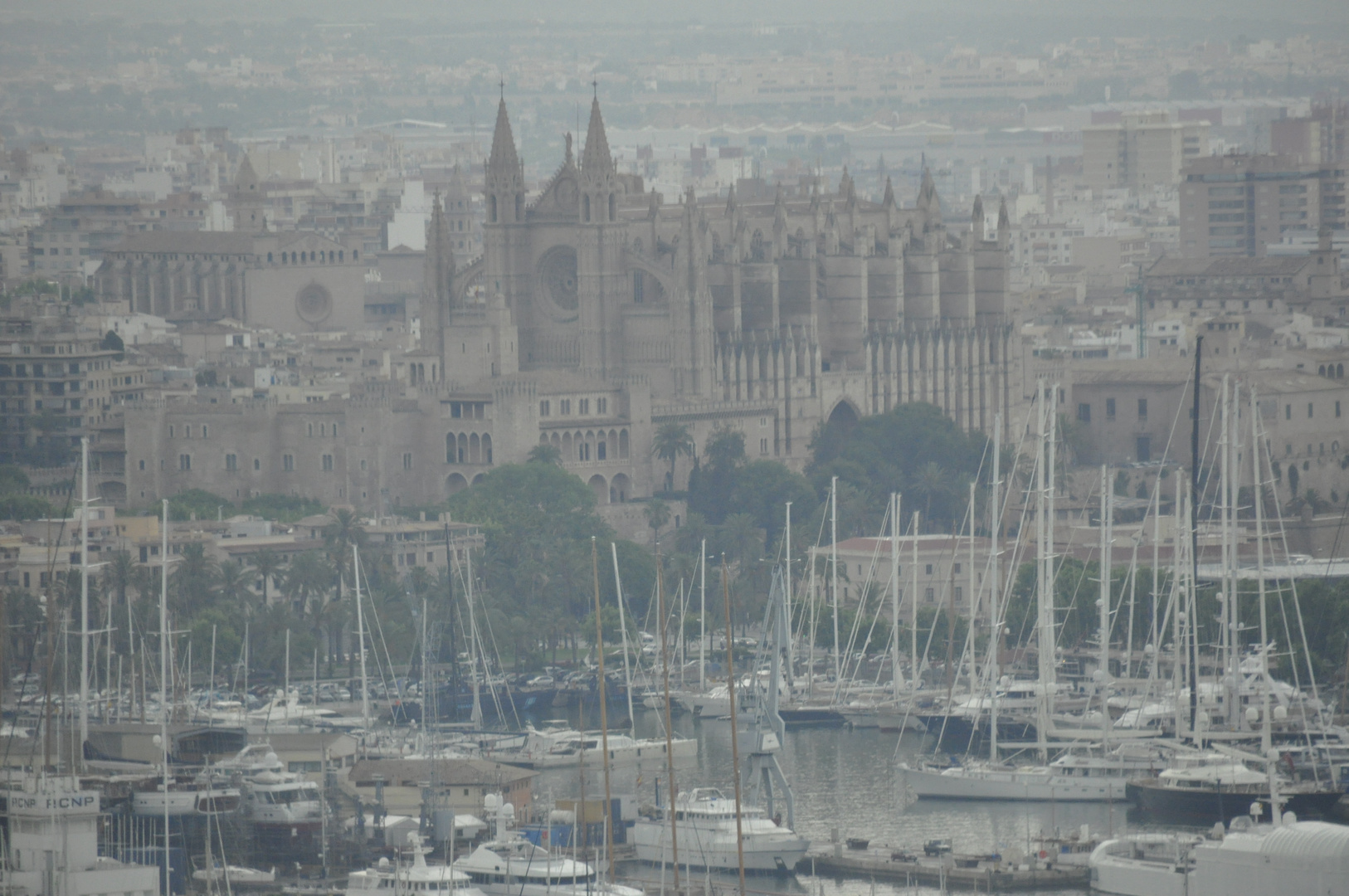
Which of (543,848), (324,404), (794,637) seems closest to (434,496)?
(324,404)

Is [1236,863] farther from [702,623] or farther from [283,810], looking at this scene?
[702,623]

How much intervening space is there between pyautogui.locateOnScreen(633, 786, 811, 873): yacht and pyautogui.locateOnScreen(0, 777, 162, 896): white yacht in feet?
45.6

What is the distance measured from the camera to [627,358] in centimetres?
13075

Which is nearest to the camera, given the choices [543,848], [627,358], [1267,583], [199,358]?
[543,848]

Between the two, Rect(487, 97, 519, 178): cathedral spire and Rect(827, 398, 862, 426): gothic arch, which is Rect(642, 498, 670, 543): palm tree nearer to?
Rect(827, 398, 862, 426): gothic arch

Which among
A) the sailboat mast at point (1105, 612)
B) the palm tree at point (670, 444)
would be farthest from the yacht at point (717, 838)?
the palm tree at point (670, 444)

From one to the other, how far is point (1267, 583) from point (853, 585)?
1298 cm

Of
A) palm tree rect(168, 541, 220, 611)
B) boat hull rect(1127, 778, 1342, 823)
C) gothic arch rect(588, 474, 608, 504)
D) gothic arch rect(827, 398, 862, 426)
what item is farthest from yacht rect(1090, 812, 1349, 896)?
gothic arch rect(827, 398, 862, 426)

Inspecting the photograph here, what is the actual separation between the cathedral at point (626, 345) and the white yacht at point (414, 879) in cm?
6032

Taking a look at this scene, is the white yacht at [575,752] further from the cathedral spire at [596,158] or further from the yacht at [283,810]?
the cathedral spire at [596,158]

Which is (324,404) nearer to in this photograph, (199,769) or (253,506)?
(253,506)

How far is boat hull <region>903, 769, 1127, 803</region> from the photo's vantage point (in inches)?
3024

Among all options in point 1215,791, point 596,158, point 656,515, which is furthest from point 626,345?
point 1215,791

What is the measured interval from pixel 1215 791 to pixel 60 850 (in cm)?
2543
